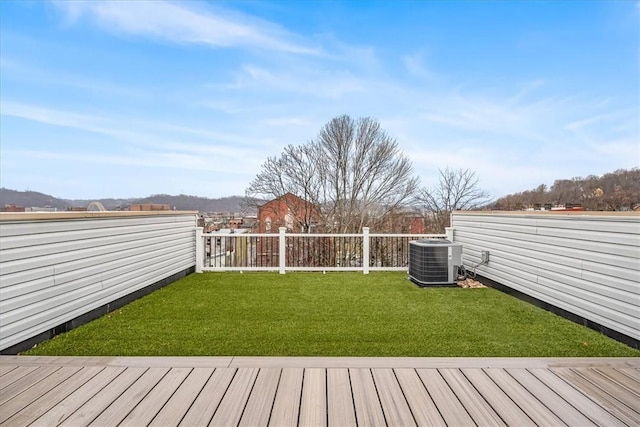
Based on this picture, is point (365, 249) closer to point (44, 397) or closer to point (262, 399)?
point (262, 399)

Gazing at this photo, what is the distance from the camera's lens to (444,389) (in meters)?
1.89

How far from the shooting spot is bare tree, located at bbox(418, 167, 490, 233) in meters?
14.1

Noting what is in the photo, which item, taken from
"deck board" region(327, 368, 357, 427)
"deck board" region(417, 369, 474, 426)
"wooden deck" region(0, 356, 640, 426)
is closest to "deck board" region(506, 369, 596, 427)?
"wooden deck" region(0, 356, 640, 426)

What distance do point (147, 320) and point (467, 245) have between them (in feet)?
16.2

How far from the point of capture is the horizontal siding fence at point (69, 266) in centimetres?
257

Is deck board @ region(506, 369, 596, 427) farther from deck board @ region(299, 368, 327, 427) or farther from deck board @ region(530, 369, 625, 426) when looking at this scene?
deck board @ region(299, 368, 327, 427)

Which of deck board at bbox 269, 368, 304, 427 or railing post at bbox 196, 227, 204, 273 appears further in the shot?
railing post at bbox 196, 227, 204, 273

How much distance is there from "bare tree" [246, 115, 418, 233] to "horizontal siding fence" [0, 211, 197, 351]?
953 cm

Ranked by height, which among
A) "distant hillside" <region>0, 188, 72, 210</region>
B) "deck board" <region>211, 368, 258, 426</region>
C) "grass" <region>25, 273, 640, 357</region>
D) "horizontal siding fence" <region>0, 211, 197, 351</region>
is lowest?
"grass" <region>25, 273, 640, 357</region>

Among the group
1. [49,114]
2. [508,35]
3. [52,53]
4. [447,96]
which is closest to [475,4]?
A: [508,35]

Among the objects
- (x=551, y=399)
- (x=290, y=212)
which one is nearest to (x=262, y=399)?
(x=551, y=399)

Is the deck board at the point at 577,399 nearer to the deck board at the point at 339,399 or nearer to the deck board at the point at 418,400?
the deck board at the point at 418,400

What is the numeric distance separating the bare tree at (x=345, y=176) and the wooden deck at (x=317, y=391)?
1177 centimetres

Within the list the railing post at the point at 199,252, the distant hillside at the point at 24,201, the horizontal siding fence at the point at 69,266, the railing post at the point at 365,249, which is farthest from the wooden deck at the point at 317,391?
the railing post at the point at 199,252
